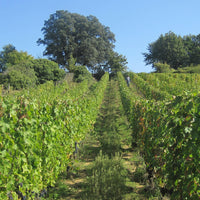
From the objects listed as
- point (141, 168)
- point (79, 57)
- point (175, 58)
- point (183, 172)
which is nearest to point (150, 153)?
point (141, 168)

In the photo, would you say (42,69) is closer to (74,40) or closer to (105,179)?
(74,40)

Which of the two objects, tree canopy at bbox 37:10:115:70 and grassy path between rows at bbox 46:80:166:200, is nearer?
grassy path between rows at bbox 46:80:166:200

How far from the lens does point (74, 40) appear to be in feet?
147

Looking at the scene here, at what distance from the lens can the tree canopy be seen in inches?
1711

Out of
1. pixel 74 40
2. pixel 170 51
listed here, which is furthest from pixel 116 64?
pixel 170 51

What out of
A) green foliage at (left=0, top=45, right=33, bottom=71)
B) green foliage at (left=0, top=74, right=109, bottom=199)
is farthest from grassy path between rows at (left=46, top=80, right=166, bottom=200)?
green foliage at (left=0, top=45, right=33, bottom=71)

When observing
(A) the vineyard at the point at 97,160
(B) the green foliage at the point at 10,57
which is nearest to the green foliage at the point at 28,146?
(A) the vineyard at the point at 97,160


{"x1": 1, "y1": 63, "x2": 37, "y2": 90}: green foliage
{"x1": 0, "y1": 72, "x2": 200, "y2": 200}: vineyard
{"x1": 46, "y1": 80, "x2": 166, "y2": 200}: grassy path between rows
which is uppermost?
{"x1": 1, "y1": 63, "x2": 37, "y2": 90}: green foliage

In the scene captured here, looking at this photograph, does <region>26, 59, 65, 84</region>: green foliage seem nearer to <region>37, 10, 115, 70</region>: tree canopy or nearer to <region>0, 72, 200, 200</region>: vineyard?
<region>37, 10, 115, 70</region>: tree canopy

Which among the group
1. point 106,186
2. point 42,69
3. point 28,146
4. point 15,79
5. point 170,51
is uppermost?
point 170,51

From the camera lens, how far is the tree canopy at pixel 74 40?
43469 mm

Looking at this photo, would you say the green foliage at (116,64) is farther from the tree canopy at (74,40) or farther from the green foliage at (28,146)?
the green foliage at (28,146)

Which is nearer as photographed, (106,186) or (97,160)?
(106,186)

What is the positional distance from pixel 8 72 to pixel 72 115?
54.6ft
